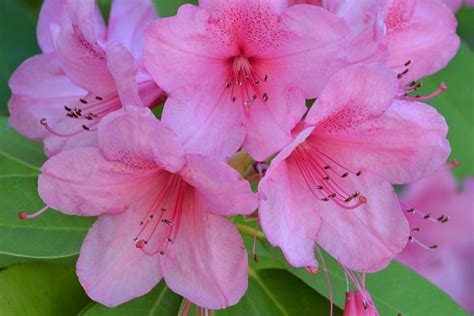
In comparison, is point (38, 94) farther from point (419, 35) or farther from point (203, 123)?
point (419, 35)

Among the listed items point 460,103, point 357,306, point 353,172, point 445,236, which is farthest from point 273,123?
point 445,236

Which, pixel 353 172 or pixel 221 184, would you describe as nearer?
pixel 221 184

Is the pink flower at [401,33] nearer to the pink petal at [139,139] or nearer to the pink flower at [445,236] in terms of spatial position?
the pink petal at [139,139]

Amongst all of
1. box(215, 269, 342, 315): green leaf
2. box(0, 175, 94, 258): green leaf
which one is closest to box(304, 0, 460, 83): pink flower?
box(215, 269, 342, 315): green leaf

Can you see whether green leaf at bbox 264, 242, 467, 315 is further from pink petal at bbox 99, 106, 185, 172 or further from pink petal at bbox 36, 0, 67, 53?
pink petal at bbox 36, 0, 67, 53

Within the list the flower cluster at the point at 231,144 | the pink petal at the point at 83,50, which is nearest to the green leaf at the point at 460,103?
the flower cluster at the point at 231,144

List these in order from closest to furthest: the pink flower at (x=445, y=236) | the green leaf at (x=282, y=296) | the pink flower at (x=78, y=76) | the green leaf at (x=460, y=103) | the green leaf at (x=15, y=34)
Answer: the pink flower at (x=78, y=76) < the green leaf at (x=282, y=296) < the green leaf at (x=460, y=103) < the green leaf at (x=15, y=34) < the pink flower at (x=445, y=236)

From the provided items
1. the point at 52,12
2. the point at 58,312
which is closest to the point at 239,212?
the point at 58,312
